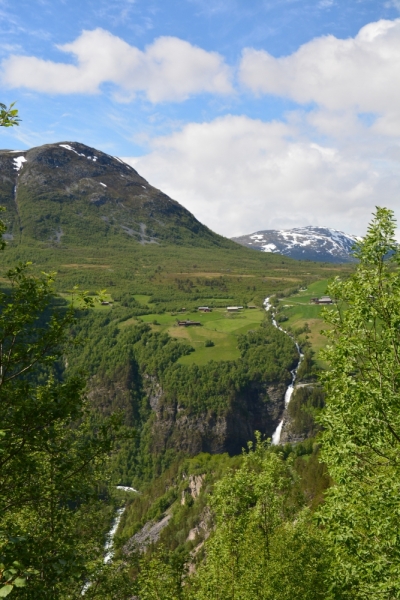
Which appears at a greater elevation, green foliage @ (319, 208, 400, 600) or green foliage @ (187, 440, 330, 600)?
green foliage @ (319, 208, 400, 600)

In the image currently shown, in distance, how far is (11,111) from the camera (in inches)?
406

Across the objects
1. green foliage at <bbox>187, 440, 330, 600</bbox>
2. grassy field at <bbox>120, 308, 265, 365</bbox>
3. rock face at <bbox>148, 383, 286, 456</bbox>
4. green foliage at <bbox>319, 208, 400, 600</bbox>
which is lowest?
rock face at <bbox>148, 383, 286, 456</bbox>

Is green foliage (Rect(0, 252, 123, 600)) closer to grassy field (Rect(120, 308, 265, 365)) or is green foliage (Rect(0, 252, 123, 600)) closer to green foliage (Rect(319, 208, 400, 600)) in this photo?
green foliage (Rect(319, 208, 400, 600))

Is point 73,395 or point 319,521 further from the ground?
point 73,395

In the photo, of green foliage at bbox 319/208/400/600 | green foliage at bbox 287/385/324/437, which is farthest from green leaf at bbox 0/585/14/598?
green foliage at bbox 287/385/324/437

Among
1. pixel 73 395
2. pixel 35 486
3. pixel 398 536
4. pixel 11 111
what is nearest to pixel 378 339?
pixel 398 536

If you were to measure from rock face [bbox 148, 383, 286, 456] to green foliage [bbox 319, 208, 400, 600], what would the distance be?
498 ft

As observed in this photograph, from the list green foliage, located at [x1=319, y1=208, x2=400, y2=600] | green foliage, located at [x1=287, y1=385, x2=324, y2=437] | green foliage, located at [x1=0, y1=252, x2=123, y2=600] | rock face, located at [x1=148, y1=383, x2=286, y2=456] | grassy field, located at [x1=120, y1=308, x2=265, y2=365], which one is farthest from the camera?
grassy field, located at [x1=120, y1=308, x2=265, y2=365]

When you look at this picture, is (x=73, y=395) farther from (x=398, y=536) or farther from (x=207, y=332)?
(x=207, y=332)

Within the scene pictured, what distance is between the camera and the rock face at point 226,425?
6407 inches

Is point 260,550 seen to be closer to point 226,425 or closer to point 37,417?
point 37,417

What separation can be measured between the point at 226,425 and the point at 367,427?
15374 centimetres

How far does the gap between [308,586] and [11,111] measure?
22.2m

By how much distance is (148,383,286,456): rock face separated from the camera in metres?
163
